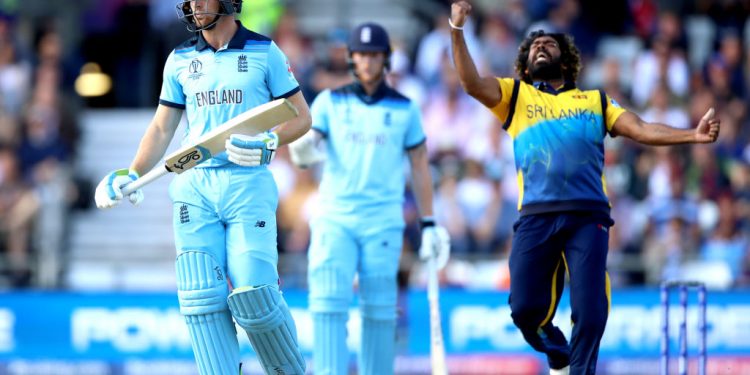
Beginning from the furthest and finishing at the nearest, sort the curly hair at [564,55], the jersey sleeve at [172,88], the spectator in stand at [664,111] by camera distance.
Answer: the spectator in stand at [664,111] < the curly hair at [564,55] < the jersey sleeve at [172,88]

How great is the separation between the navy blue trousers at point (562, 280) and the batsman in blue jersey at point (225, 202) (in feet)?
4.84

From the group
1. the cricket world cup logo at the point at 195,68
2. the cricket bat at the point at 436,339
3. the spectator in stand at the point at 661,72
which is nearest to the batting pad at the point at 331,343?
the cricket bat at the point at 436,339

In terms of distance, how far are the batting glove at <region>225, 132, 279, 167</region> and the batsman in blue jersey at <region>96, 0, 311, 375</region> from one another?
0.21 feet

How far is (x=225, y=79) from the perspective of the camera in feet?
23.3

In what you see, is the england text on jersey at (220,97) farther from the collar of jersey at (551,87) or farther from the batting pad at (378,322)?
the batting pad at (378,322)

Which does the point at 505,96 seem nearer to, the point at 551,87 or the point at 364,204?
the point at 551,87

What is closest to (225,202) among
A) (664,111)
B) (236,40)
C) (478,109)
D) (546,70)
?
(236,40)

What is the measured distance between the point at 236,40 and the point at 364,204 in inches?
91.4

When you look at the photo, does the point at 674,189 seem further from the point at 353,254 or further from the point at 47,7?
the point at 47,7

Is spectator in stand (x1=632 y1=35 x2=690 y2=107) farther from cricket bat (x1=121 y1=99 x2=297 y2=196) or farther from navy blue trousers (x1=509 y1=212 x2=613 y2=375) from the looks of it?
Answer: cricket bat (x1=121 y1=99 x2=297 y2=196)

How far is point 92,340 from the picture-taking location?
44.4 feet

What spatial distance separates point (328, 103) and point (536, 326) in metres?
2.37

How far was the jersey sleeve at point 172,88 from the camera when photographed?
286 inches

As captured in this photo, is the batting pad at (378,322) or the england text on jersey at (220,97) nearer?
the england text on jersey at (220,97)
